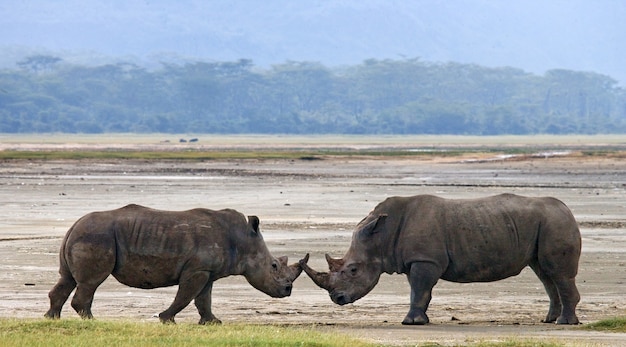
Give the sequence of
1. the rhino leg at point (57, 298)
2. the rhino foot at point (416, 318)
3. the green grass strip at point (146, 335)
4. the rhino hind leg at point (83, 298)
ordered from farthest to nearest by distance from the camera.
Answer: the rhino foot at point (416, 318), the rhino leg at point (57, 298), the rhino hind leg at point (83, 298), the green grass strip at point (146, 335)

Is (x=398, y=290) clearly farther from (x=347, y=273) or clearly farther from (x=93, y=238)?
(x=93, y=238)

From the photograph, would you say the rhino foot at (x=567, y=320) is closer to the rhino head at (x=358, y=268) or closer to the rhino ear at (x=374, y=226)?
the rhino head at (x=358, y=268)

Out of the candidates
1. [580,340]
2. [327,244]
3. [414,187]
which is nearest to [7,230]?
[327,244]

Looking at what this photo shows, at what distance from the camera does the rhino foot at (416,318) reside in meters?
14.9

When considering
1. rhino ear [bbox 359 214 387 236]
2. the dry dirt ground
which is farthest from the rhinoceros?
rhino ear [bbox 359 214 387 236]

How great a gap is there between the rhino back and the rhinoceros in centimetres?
211

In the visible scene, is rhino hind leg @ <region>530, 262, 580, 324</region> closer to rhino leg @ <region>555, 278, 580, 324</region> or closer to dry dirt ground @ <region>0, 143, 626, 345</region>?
rhino leg @ <region>555, 278, 580, 324</region>

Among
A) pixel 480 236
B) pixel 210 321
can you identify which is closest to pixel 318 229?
pixel 480 236

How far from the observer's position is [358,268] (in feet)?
52.7

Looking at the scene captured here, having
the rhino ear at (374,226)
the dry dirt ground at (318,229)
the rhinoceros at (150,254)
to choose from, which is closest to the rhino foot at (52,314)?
the rhinoceros at (150,254)

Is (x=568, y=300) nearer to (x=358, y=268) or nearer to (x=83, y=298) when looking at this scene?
(x=358, y=268)

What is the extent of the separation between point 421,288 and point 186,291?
2.84 meters

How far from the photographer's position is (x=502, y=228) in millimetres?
16141

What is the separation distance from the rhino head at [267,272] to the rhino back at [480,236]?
4.85 ft
